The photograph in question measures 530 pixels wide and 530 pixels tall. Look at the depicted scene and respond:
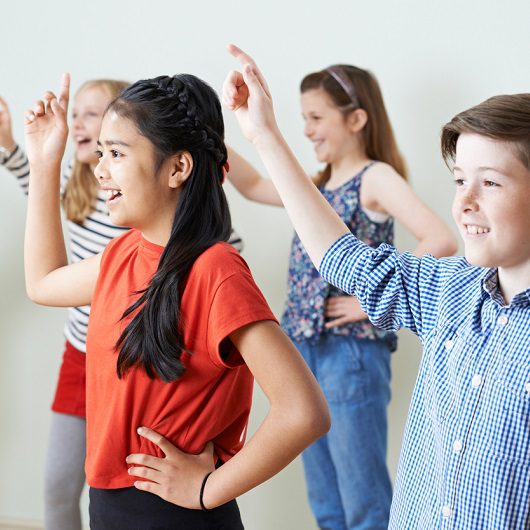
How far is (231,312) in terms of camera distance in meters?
1.18

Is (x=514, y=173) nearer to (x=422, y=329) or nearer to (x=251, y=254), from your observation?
(x=422, y=329)

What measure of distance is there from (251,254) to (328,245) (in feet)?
4.63

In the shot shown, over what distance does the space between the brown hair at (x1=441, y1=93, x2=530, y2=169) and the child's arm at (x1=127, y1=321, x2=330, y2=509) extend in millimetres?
393

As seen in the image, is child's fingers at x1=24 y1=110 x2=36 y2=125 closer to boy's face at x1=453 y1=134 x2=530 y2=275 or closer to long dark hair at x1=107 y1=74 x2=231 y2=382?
long dark hair at x1=107 y1=74 x2=231 y2=382

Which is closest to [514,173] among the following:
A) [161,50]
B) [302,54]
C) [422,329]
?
[422,329]

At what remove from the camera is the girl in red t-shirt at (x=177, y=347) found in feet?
3.93

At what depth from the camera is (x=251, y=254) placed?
258cm

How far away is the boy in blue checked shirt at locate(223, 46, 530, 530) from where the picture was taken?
1.00 metres

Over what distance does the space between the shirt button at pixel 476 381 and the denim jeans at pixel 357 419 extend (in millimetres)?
1151

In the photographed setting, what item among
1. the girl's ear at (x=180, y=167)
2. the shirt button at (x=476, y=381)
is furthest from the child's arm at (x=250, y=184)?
the shirt button at (x=476, y=381)

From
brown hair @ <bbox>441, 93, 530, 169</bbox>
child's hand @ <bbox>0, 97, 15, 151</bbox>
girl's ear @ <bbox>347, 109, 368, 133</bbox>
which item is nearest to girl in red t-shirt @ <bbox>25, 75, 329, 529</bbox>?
brown hair @ <bbox>441, 93, 530, 169</bbox>

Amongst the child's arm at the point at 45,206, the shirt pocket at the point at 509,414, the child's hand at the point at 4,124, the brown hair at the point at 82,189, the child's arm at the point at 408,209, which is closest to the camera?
the shirt pocket at the point at 509,414

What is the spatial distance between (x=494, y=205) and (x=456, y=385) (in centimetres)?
23

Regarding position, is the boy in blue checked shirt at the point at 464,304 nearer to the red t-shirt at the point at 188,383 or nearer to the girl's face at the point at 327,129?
the red t-shirt at the point at 188,383
